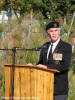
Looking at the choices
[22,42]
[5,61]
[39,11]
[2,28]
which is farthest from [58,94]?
[39,11]

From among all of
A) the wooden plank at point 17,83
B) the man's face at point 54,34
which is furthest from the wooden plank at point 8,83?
the man's face at point 54,34

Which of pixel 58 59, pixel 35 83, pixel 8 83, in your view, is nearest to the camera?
pixel 35 83

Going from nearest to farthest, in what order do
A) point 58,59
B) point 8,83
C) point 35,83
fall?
point 35,83, point 58,59, point 8,83

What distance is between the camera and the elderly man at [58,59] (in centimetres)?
292

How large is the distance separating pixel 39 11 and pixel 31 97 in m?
11.0

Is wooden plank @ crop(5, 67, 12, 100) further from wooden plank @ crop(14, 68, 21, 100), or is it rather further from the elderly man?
the elderly man

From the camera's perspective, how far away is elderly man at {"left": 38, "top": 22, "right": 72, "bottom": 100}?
292 centimetres

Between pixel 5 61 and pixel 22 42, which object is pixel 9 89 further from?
pixel 22 42

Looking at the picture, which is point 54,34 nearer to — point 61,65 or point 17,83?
point 61,65

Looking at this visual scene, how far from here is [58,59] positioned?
2.91m

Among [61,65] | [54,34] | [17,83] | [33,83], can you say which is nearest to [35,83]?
[33,83]

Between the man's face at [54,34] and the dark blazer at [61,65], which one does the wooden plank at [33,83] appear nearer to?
the dark blazer at [61,65]

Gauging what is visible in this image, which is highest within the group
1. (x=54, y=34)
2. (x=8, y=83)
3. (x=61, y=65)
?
(x=54, y=34)

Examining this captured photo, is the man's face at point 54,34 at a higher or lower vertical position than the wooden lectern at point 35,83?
higher
